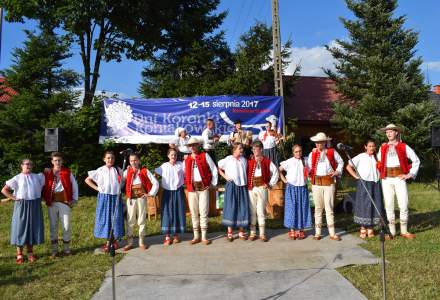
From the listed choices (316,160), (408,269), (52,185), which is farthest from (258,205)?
(52,185)

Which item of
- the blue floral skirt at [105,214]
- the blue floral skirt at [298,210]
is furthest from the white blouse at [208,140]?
the blue floral skirt at [105,214]

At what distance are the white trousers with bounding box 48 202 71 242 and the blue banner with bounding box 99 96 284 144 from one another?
6.05 m

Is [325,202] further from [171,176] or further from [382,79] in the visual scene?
[382,79]

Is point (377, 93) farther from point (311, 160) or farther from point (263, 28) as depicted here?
point (311, 160)

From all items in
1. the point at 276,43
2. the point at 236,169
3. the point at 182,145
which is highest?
the point at 276,43

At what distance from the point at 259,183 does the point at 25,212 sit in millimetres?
3456

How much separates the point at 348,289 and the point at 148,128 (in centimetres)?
885

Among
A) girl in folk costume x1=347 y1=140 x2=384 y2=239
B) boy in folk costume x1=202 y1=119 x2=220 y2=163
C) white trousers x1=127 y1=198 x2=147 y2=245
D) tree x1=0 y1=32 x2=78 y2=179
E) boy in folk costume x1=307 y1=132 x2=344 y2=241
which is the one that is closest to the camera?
white trousers x1=127 y1=198 x2=147 y2=245

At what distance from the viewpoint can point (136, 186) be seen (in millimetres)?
6594

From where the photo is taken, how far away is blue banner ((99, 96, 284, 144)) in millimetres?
12461

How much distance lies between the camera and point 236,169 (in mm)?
6965

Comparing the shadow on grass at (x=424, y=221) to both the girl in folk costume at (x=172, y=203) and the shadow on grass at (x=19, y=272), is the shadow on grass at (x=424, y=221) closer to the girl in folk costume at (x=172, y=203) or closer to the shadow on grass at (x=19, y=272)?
the girl in folk costume at (x=172, y=203)

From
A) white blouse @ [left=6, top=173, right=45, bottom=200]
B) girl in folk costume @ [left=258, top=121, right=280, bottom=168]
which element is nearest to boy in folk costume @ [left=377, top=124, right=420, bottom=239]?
girl in folk costume @ [left=258, top=121, right=280, bottom=168]

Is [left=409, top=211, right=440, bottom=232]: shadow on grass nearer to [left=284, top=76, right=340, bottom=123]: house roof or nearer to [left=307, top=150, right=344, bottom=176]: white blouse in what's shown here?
[left=307, top=150, right=344, bottom=176]: white blouse
